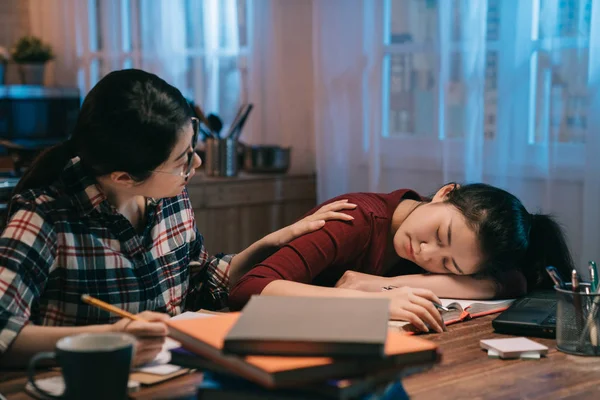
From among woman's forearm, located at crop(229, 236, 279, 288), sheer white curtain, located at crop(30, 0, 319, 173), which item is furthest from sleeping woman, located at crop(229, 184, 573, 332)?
sheer white curtain, located at crop(30, 0, 319, 173)

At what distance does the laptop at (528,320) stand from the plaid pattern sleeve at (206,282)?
0.56 meters

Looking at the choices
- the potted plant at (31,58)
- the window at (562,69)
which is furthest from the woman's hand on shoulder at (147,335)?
the potted plant at (31,58)

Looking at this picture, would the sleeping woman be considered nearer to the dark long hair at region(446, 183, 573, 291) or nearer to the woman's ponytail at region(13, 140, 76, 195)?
the dark long hair at region(446, 183, 573, 291)

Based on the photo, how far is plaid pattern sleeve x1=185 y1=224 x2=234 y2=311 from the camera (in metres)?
1.65

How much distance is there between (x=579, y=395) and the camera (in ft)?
3.43

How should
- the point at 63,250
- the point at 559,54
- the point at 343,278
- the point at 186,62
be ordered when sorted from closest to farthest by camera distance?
the point at 63,250 → the point at 343,278 → the point at 559,54 → the point at 186,62

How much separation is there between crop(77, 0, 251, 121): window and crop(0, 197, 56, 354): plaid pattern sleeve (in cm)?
241

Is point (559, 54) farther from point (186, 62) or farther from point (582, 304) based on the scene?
point (186, 62)

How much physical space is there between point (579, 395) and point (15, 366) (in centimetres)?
77

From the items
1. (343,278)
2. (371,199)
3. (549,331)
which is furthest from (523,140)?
(549,331)

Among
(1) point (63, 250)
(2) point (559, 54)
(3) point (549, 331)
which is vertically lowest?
(3) point (549, 331)

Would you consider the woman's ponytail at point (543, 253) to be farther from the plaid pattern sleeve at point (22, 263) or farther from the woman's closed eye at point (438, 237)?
the plaid pattern sleeve at point (22, 263)

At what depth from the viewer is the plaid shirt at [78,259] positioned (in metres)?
1.20

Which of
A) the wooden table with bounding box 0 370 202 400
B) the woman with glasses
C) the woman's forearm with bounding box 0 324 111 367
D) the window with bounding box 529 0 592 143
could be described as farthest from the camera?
the window with bounding box 529 0 592 143
